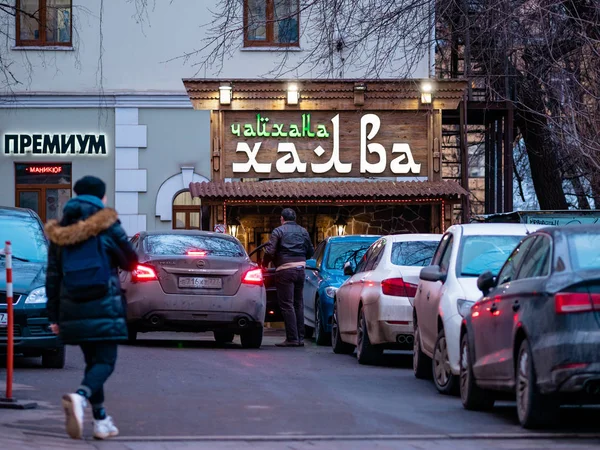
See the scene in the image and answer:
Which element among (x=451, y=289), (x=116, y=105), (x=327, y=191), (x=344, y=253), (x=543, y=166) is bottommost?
(x=451, y=289)

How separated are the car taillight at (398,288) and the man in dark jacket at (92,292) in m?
6.57

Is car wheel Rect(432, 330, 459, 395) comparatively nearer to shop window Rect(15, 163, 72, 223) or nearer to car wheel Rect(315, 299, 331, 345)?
car wheel Rect(315, 299, 331, 345)

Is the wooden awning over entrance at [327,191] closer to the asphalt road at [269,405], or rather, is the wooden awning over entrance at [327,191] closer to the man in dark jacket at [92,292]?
the asphalt road at [269,405]

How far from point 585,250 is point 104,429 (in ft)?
11.2

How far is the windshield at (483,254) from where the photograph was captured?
43.0ft

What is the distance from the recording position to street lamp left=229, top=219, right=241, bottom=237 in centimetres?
2830

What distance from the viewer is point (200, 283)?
1819cm

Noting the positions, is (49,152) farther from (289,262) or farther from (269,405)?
(269,405)

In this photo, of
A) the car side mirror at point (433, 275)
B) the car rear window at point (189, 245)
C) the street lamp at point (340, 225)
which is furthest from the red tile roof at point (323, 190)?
the car side mirror at point (433, 275)

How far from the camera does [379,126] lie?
28484 mm

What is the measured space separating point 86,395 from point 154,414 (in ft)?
5.36

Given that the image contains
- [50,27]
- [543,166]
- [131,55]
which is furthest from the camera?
[131,55]


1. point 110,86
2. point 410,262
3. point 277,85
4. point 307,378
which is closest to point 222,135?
point 277,85

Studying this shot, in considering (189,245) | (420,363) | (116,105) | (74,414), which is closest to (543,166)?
(116,105)
